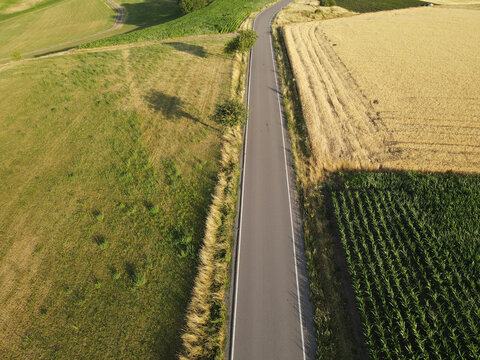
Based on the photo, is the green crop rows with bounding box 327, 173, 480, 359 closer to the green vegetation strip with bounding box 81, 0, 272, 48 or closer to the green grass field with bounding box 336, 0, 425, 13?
the green vegetation strip with bounding box 81, 0, 272, 48

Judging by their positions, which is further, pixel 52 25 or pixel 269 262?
pixel 52 25

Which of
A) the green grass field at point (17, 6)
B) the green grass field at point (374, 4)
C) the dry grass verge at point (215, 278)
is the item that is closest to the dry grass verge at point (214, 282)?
the dry grass verge at point (215, 278)

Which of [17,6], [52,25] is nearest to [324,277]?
[52,25]

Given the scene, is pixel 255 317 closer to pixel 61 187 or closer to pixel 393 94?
pixel 61 187

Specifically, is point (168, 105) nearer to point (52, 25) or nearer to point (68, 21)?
point (52, 25)

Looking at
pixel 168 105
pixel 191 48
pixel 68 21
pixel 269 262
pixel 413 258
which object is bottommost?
pixel 413 258

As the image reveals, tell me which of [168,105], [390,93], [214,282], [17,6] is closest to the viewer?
[214,282]
